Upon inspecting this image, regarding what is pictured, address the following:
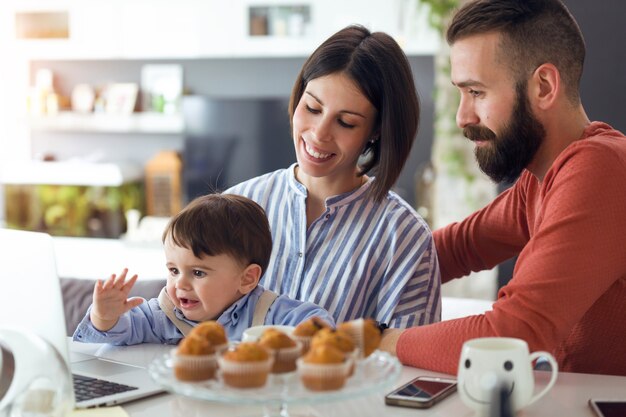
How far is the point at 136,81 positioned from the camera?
676 cm

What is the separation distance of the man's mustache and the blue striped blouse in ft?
0.72

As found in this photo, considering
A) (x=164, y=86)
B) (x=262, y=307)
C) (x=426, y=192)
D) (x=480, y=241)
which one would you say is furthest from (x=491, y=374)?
(x=164, y=86)

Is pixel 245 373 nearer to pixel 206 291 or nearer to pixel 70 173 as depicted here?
pixel 206 291

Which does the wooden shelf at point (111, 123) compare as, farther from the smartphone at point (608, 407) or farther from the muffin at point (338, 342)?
the muffin at point (338, 342)

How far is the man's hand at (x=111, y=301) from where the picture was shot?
1562mm

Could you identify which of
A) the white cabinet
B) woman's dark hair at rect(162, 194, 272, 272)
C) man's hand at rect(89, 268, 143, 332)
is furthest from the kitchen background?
man's hand at rect(89, 268, 143, 332)

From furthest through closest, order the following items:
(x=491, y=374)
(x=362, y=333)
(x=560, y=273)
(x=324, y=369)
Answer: (x=560, y=273) < (x=491, y=374) < (x=362, y=333) < (x=324, y=369)

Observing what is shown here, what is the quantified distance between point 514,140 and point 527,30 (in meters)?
0.21

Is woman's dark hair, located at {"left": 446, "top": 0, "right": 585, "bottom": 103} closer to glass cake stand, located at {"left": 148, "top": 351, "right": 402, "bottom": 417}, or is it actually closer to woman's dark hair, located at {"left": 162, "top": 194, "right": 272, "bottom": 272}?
woman's dark hair, located at {"left": 162, "top": 194, "right": 272, "bottom": 272}

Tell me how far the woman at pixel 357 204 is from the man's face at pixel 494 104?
167 mm

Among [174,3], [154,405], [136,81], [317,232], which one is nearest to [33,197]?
[136,81]

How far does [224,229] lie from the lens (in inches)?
65.0

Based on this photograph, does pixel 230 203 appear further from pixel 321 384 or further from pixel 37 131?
pixel 37 131

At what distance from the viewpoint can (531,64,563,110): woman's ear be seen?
1.79m
